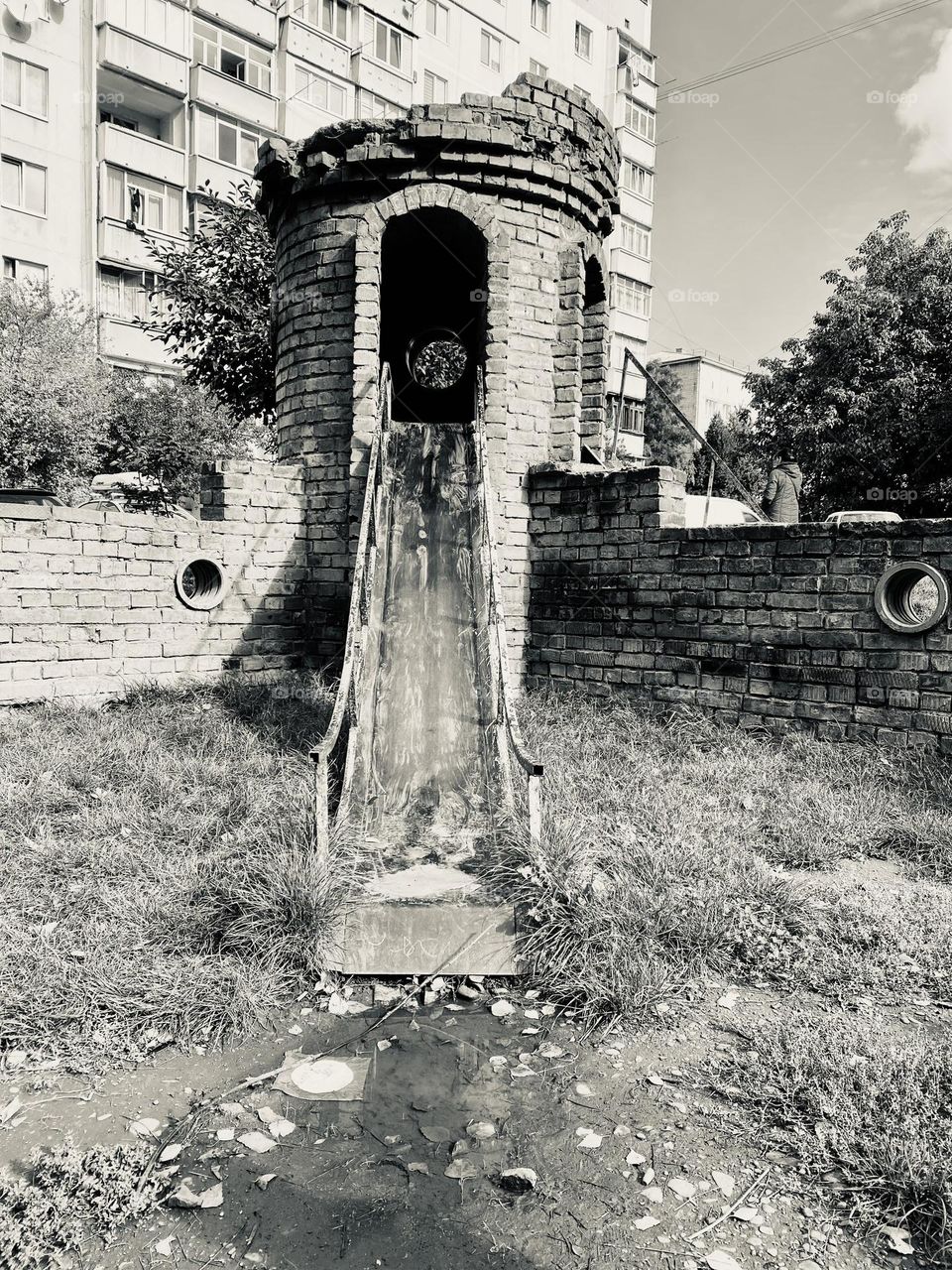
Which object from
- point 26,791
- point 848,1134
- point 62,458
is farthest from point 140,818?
point 62,458

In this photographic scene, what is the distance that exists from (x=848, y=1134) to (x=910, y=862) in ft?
8.04

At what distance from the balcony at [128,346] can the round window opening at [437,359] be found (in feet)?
43.4

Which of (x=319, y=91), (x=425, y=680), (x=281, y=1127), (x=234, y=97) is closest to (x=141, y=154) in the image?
(x=234, y=97)

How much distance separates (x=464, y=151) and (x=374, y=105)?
2293 centimetres

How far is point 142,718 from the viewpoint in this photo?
→ 6.77m

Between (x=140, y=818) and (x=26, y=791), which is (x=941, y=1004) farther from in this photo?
(x=26, y=791)

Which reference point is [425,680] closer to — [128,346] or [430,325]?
[430,325]

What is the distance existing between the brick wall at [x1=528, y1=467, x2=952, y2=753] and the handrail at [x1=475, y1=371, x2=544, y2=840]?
1.44 m

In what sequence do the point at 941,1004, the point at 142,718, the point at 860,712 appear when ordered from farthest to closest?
1. the point at 142,718
2. the point at 860,712
3. the point at 941,1004

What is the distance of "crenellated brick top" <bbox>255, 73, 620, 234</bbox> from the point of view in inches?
321

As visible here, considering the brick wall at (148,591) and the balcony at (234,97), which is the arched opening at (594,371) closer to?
the brick wall at (148,591)

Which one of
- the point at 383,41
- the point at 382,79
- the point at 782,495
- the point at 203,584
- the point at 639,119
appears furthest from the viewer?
the point at 639,119

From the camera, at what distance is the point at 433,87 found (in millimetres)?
29422

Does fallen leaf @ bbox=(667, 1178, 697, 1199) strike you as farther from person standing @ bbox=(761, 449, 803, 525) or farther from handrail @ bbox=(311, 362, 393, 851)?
person standing @ bbox=(761, 449, 803, 525)
